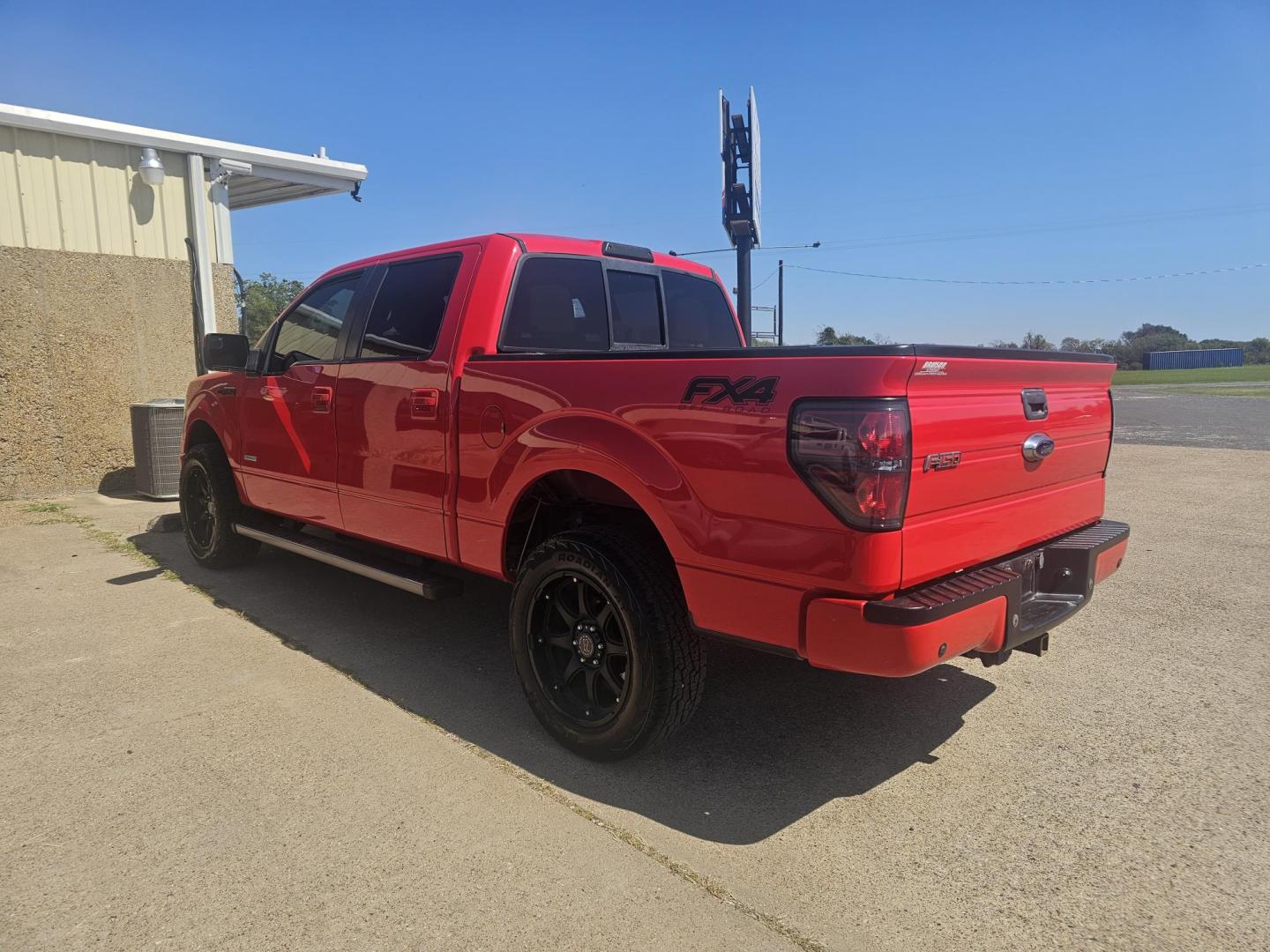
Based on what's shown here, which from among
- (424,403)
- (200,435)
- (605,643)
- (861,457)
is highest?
(424,403)

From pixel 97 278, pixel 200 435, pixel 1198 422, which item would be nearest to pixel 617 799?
pixel 200 435

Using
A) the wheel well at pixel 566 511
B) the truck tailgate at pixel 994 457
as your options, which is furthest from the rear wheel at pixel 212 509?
the truck tailgate at pixel 994 457

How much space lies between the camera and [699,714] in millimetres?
3555

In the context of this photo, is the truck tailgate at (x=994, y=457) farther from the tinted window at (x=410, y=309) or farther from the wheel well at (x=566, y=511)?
the tinted window at (x=410, y=309)

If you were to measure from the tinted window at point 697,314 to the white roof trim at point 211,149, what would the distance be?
286 inches

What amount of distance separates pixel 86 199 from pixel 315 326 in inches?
234

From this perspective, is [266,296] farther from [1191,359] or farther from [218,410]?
[1191,359]

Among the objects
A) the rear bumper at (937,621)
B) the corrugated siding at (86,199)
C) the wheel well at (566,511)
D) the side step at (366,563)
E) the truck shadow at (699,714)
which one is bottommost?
the truck shadow at (699,714)

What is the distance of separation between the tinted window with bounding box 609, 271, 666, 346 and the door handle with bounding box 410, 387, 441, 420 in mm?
1016

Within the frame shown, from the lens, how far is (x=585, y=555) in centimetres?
301

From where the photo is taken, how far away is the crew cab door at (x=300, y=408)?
14.6 feet

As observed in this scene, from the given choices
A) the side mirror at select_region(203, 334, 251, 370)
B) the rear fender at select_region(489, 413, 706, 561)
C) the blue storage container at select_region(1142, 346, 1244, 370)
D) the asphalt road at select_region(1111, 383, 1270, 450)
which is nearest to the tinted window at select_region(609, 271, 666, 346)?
the rear fender at select_region(489, 413, 706, 561)

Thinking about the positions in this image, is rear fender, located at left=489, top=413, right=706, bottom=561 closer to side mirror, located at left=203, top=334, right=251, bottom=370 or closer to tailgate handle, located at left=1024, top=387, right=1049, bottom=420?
tailgate handle, located at left=1024, top=387, right=1049, bottom=420

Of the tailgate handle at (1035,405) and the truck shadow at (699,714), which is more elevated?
the tailgate handle at (1035,405)
